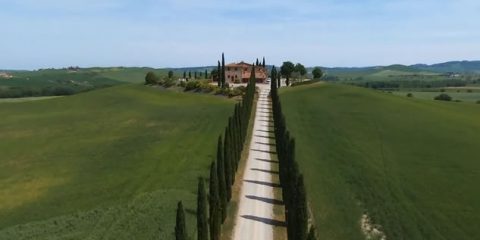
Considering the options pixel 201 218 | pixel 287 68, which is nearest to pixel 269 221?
pixel 201 218

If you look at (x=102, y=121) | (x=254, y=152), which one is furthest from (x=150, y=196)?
(x=102, y=121)

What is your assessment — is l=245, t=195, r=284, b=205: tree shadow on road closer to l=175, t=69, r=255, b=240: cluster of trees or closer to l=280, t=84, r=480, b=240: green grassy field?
l=175, t=69, r=255, b=240: cluster of trees

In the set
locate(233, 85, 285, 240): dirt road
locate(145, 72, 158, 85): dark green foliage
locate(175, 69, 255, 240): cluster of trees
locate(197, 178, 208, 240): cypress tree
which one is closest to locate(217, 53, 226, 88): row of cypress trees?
locate(145, 72, 158, 85): dark green foliage

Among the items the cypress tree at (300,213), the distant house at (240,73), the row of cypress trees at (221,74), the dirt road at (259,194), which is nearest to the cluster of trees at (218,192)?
the dirt road at (259,194)

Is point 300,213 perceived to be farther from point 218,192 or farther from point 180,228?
point 180,228

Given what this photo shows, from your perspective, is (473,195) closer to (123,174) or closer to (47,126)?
(123,174)
